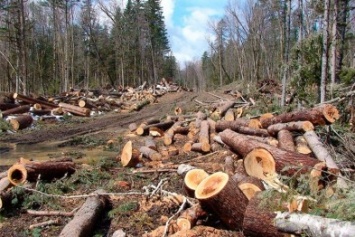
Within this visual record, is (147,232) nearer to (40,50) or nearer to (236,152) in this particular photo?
(236,152)

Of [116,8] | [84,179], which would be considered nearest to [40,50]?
[116,8]

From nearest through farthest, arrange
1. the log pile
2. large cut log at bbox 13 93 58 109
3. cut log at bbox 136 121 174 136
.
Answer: cut log at bbox 136 121 174 136
the log pile
large cut log at bbox 13 93 58 109

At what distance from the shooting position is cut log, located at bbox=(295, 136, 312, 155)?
8.46m

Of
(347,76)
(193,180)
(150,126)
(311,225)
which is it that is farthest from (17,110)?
(311,225)

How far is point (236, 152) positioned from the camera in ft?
30.4

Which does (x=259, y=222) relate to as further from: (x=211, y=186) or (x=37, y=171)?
(x=37, y=171)

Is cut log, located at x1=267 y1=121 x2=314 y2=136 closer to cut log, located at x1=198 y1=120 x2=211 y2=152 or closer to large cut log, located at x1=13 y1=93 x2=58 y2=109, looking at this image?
cut log, located at x1=198 y1=120 x2=211 y2=152

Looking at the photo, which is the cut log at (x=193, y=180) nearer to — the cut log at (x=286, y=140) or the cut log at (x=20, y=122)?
the cut log at (x=286, y=140)

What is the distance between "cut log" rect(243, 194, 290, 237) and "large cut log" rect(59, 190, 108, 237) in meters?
2.41

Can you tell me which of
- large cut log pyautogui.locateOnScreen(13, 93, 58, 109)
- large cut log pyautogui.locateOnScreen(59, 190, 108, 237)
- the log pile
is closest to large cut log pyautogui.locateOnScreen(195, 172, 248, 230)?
large cut log pyautogui.locateOnScreen(59, 190, 108, 237)

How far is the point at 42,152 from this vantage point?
12797mm

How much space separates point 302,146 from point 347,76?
6595mm

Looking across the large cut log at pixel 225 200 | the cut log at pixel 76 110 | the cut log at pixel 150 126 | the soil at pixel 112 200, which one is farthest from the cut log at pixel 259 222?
the cut log at pixel 76 110

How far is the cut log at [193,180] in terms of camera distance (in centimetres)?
627
